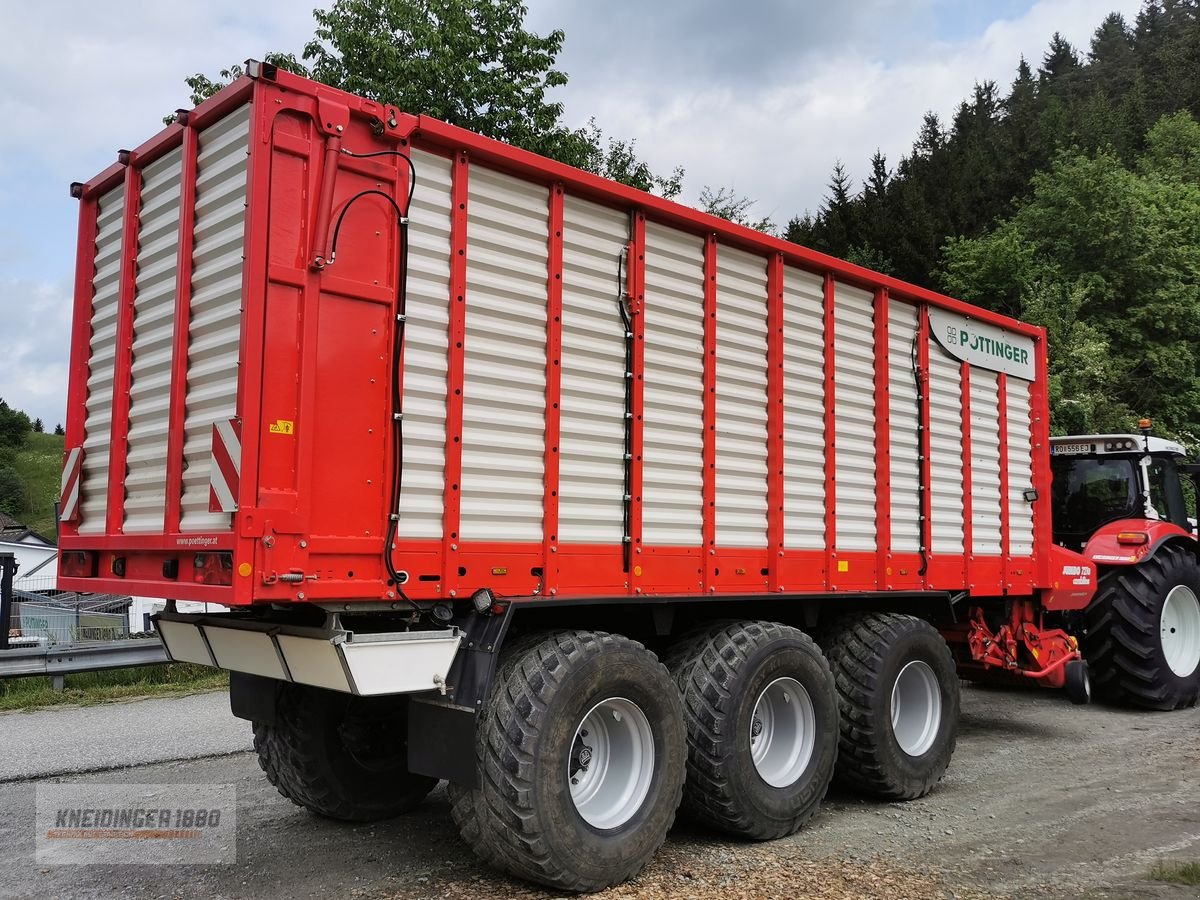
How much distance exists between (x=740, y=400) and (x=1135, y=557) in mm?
5715

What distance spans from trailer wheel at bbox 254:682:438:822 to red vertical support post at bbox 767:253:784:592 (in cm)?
229

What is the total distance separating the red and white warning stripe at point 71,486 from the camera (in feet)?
16.1

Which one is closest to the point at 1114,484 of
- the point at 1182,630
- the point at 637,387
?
the point at 1182,630

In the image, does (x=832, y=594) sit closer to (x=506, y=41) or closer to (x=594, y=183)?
(x=594, y=183)

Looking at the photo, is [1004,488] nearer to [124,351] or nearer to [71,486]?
[124,351]

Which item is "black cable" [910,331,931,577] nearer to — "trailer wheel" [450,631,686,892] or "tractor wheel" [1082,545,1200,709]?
"trailer wheel" [450,631,686,892]

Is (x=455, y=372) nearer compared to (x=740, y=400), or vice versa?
(x=455, y=372)

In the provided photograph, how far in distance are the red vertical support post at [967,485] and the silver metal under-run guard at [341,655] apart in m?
4.49

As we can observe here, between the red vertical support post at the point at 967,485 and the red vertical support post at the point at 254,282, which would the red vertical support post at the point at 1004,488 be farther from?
the red vertical support post at the point at 254,282

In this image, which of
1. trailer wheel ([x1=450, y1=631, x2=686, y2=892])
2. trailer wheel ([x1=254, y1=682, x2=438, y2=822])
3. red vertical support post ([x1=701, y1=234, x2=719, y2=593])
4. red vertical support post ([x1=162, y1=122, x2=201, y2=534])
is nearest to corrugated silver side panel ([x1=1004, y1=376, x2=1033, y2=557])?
red vertical support post ([x1=701, y1=234, x2=719, y2=593])

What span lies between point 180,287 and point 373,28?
54.5 ft

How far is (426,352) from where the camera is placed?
4160 mm

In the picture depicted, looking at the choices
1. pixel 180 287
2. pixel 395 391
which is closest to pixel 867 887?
pixel 395 391

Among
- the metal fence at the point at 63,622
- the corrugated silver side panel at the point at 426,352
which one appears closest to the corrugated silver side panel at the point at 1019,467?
the corrugated silver side panel at the point at 426,352
